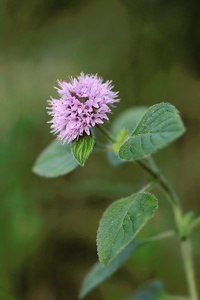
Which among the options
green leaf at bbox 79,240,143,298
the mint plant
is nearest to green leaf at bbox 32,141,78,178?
the mint plant

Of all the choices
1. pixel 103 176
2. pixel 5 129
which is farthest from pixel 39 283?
pixel 5 129

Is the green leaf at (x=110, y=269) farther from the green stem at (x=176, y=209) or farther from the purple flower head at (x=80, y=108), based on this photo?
the purple flower head at (x=80, y=108)

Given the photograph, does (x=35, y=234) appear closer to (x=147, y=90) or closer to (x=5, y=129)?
(x=5, y=129)

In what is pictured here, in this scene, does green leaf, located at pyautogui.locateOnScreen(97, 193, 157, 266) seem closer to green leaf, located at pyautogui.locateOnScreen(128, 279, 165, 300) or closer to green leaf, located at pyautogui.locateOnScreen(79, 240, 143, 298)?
green leaf, located at pyautogui.locateOnScreen(79, 240, 143, 298)

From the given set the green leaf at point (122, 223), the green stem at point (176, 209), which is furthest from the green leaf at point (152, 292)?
the green leaf at point (122, 223)

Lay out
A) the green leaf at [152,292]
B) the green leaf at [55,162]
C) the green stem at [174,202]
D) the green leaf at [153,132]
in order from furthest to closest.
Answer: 1. the green leaf at [152,292]
2. the green leaf at [55,162]
3. the green stem at [174,202]
4. the green leaf at [153,132]
